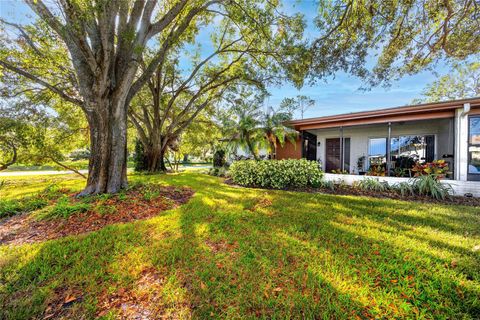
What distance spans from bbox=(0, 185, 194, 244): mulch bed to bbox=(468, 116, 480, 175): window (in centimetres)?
988

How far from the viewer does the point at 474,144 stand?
6543mm

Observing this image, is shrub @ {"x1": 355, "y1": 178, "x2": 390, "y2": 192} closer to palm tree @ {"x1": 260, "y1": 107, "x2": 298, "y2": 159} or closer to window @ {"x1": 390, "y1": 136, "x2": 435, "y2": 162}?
palm tree @ {"x1": 260, "y1": 107, "x2": 298, "y2": 159}

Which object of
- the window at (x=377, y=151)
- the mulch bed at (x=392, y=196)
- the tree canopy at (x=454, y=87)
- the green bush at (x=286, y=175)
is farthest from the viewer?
the tree canopy at (x=454, y=87)

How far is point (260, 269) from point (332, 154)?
10.9 m

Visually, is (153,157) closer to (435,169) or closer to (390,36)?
(390,36)

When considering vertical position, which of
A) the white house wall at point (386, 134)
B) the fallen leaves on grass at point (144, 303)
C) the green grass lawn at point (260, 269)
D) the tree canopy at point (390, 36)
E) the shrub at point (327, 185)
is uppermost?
the tree canopy at point (390, 36)

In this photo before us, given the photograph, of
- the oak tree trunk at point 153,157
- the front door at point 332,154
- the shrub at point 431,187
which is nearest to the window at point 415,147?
the front door at point 332,154

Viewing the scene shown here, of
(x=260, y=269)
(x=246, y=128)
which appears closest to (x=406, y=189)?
(x=246, y=128)

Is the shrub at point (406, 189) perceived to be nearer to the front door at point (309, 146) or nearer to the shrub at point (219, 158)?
Result: the front door at point (309, 146)

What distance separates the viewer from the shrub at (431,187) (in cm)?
577

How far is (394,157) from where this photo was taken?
9922mm

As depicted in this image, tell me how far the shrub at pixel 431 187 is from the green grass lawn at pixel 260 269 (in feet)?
8.01

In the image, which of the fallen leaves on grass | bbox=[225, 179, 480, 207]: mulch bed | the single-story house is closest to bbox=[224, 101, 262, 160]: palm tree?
the single-story house

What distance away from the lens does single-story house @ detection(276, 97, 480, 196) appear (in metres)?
6.60
